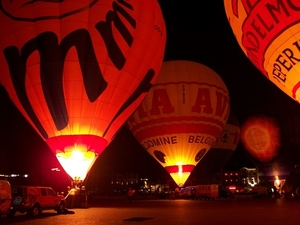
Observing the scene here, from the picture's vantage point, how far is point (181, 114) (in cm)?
2216

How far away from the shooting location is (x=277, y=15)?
12.3 m

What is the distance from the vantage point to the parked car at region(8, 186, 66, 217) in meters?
13.8

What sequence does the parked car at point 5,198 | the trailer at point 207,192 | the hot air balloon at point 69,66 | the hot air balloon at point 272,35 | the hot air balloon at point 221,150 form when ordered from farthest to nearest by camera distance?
1. the hot air balloon at point 221,150
2. the trailer at point 207,192
3. the hot air balloon at point 69,66
4. the parked car at point 5,198
5. the hot air balloon at point 272,35

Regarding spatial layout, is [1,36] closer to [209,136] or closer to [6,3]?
[6,3]

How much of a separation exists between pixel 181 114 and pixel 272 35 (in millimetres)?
9840

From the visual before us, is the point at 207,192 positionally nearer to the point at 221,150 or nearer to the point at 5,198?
the point at 221,150

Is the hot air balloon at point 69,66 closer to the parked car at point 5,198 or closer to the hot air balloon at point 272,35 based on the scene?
the parked car at point 5,198

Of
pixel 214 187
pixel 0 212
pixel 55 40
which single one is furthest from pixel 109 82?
pixel 214 187

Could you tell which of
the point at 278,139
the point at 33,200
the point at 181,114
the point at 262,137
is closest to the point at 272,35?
the point at 33,200

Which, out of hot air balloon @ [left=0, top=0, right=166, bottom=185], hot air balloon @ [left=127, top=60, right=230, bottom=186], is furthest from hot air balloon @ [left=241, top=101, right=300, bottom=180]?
hot air balloon @ [left=0, top=0, right=166, bottom=185]

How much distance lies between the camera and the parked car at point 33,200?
13849mm

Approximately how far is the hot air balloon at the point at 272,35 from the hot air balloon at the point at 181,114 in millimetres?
7595

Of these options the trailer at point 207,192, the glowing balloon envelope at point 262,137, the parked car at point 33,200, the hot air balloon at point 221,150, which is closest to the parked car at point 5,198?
the parked car at point 33,200

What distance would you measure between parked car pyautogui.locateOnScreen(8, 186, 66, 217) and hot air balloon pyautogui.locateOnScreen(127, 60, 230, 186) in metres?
8.27
